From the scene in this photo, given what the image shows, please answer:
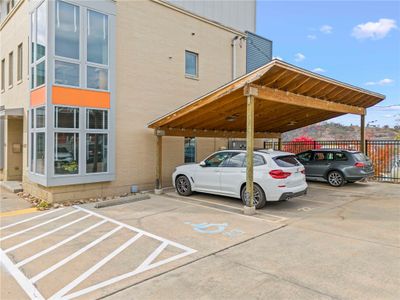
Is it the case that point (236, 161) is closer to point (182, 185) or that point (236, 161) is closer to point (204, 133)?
point (182, 185)

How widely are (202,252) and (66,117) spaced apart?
20.2ft

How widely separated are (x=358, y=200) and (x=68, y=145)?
357 inches

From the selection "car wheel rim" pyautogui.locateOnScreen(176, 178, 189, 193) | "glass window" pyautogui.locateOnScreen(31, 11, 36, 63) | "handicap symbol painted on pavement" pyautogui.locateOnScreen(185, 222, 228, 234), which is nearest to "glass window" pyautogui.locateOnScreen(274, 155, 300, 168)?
"handicap symbol painted on pavement" pyautogui.locateOnScreen(185, 222, 228, 234)

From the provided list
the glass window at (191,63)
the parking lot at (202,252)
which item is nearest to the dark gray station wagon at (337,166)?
the parking lot at (202,252)

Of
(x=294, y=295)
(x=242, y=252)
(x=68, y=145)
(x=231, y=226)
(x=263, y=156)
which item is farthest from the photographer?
(x=68, y=145)

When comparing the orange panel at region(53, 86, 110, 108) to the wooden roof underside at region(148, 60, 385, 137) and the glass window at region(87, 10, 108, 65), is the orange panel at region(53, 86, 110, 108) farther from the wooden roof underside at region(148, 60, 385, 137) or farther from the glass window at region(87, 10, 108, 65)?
the wooden roof underside at region(148, 60, 385, 137)


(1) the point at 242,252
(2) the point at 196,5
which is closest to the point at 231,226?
(1) the point at 242,252

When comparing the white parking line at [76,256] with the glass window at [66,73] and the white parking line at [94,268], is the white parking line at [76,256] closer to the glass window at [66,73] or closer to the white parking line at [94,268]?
the white parking line at [94,268]

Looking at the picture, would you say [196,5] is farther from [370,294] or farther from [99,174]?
[370,294]

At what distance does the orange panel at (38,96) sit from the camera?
28.5 ft

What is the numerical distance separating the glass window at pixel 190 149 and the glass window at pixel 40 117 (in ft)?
18.2

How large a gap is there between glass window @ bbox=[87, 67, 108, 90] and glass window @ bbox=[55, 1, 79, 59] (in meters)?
0.61

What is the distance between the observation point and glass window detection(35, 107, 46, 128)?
28.7 ft

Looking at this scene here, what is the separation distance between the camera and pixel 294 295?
3.55 m
